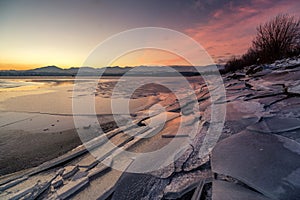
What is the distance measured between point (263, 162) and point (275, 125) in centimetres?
Answer: 88

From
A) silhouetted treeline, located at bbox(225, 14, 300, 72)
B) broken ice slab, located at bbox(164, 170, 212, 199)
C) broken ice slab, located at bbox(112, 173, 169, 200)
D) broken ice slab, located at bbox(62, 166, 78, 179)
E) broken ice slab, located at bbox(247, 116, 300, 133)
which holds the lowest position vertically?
broken ice slab, located at bbox(62, 166, 78, 179)

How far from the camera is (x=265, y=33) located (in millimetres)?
15633

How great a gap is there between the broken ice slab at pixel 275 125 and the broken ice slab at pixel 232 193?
1.02m

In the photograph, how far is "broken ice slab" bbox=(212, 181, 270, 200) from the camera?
1038 millimetres

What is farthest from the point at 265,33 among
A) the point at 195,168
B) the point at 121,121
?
the point at 195,168

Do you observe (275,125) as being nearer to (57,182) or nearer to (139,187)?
(139,187)

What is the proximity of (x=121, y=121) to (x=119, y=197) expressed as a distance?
7.75ft

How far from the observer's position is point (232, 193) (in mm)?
1082

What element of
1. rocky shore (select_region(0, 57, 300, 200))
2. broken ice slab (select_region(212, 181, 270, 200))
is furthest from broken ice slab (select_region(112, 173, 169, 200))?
broken ice slab (select_region(212, 181, 270, 200))

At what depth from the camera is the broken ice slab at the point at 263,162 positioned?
108cm

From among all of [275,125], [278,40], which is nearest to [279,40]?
[278,40]

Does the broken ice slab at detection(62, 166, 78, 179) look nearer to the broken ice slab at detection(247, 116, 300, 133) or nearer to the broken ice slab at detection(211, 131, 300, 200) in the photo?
the broken ice slab at detection(211, 131, 300, 200)

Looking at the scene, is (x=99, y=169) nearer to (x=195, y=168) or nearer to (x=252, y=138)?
(x=195, y=168)

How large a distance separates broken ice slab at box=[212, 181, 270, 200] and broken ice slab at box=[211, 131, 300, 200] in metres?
0.06
